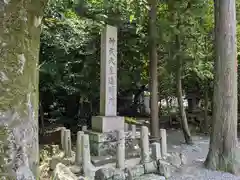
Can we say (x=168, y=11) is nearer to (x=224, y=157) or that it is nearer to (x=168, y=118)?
(x=224, y=157)

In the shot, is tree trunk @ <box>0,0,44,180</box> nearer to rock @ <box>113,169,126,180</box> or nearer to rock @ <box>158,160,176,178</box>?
rock @ <box>113,169,126,180</box>

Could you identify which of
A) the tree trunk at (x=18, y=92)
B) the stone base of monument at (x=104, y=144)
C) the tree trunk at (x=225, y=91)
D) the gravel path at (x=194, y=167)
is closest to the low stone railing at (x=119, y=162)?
the gravel path at (x=194, y=167)

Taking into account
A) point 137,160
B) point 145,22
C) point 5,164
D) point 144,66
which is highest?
point 145,22

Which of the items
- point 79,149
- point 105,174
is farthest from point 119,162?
point 79,149

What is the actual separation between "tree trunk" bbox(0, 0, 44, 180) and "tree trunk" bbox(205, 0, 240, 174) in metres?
4.65

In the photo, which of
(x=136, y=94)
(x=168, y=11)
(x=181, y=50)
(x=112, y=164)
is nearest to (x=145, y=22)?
(x=168, y=11)

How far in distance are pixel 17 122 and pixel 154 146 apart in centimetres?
421

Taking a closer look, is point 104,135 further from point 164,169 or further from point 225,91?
point 225,91

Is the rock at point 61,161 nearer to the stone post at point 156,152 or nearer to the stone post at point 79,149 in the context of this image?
the stone post at point 79,149

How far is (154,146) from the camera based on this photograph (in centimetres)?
517

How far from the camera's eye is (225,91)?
5.13m

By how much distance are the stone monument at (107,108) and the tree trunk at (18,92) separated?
398 centimetres

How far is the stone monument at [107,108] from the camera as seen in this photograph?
538cm

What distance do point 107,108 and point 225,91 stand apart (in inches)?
106
